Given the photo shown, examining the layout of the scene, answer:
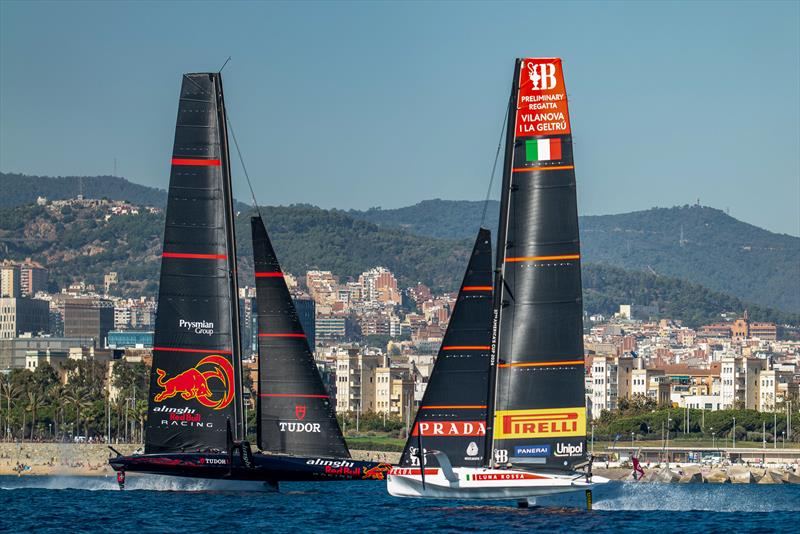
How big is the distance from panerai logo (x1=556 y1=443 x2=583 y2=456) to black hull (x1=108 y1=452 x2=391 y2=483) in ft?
24.5

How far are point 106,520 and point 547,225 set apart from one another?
10.8 meters

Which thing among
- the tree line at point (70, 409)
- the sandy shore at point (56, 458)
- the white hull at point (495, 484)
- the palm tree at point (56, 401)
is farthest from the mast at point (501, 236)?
the palm tree at point (56, 401)

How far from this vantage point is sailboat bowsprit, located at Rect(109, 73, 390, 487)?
4269 centimetres

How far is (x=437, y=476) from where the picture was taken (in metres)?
35.8

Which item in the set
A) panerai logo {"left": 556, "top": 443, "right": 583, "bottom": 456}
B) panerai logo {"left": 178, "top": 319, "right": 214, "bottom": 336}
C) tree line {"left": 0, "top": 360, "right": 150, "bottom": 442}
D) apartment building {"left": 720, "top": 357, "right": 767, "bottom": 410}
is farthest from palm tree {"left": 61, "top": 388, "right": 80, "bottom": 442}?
panerai logo {"left": 556, "top": 443, "right": 583, "bottom": 456}

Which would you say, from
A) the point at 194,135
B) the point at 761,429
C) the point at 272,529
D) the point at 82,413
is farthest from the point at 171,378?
the point at 761,429

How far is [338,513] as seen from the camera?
41062 millimetres

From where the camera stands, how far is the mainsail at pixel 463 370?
36531mm

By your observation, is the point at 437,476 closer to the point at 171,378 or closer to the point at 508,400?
the point at 508,400

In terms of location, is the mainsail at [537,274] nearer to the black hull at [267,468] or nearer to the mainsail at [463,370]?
the mainsail at [463,370]

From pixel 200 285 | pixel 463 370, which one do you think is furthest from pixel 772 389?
pixel 463 370

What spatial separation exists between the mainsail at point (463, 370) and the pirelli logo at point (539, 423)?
1096mm

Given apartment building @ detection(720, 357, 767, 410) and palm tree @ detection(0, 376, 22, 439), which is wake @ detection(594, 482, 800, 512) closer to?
palm tree @ detection(0, 376, 22, 439)

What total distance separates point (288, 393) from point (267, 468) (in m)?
1.82
